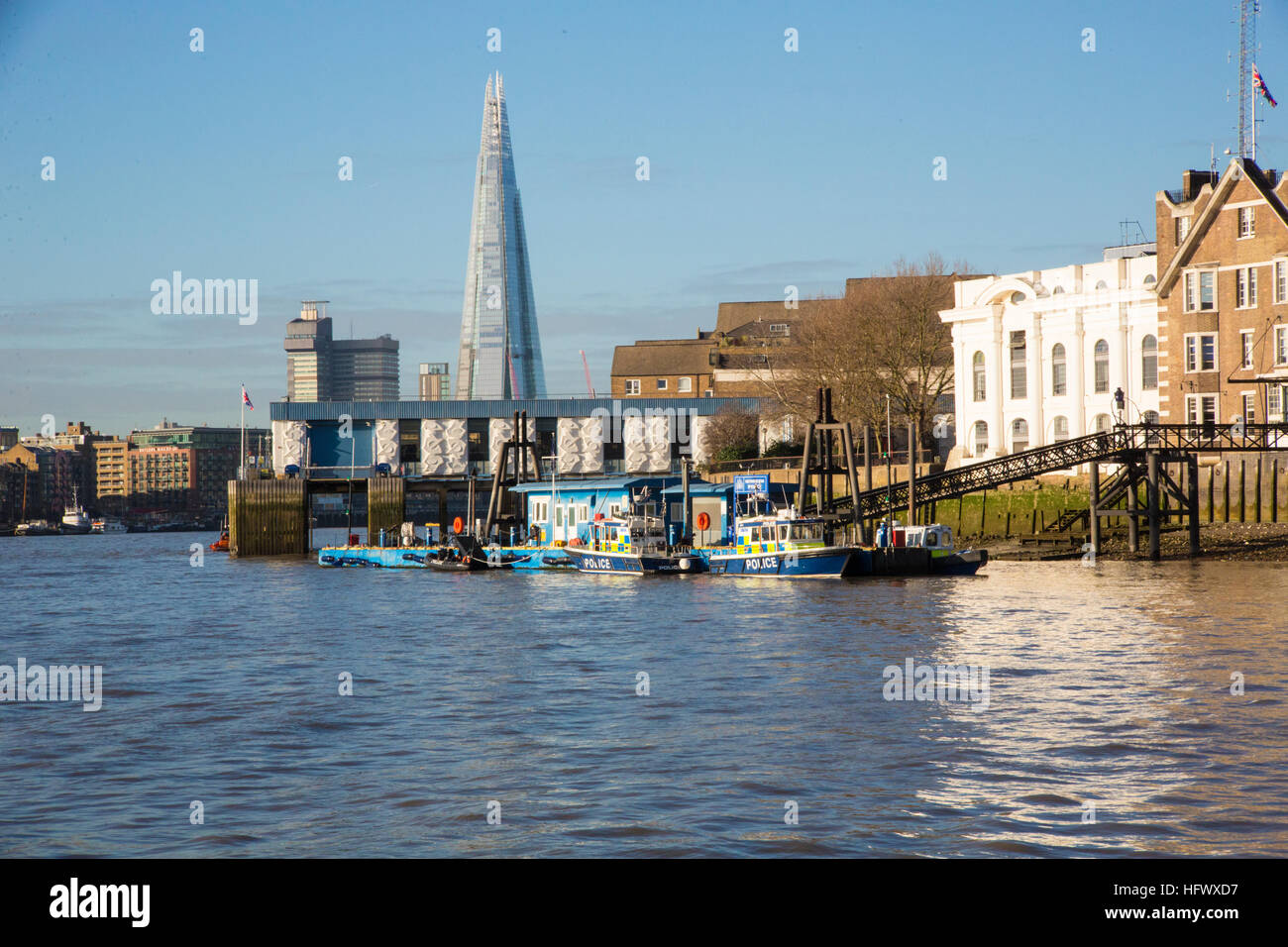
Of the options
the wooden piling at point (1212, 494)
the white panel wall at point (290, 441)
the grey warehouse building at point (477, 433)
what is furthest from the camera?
the grey warehouse building at point (477, 433)

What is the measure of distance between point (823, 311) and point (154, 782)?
81.3 metres

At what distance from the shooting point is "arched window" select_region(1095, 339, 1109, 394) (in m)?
77.6

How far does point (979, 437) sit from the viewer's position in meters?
85.8

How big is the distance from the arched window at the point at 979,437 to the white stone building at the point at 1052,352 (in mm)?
61

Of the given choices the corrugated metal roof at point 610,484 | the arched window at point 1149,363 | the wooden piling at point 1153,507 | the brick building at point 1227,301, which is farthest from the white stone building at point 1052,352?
the corrugated metal roof at point 610,484

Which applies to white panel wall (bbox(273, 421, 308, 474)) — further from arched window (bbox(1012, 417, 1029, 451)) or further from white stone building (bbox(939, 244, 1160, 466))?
arched window (bbox(1012, 417, 1029, 451))

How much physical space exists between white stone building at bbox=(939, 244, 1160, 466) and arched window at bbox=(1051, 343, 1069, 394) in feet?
0.19

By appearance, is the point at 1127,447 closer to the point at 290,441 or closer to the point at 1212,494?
the point at 1212,494

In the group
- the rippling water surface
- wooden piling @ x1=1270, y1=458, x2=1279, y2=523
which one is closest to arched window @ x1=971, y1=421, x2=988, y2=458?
wooden piling @ x1=1270, y1=458, x2=1279, y2=523

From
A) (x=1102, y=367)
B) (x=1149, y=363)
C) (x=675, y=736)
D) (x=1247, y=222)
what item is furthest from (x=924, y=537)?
(x=675, y=736)

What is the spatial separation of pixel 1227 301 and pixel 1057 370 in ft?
46.5

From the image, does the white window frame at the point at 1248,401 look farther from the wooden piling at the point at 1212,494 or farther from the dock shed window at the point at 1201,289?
the dock shed window at the point at 1201,289

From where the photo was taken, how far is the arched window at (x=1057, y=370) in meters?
80.4
